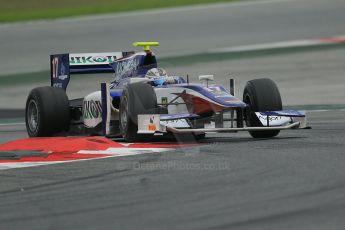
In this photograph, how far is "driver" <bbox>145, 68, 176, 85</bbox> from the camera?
1210cm

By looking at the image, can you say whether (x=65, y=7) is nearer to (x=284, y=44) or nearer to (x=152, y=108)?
(x=284, y=44)

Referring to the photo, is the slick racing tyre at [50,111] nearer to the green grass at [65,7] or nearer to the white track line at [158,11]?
the white track line at [158,11]

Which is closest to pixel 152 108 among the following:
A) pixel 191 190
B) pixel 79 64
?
pixel 79 64

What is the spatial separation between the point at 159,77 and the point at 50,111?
1543mm

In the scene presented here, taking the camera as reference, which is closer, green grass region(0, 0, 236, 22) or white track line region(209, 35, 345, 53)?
white track line region(209, 35, 345, 53)

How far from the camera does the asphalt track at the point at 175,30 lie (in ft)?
70.8

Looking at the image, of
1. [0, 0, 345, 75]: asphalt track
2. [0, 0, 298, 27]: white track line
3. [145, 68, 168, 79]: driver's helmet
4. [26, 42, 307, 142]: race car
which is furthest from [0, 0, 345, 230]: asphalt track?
[0, 0, 298, 27]: white track line

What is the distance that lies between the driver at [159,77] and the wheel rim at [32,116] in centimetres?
170

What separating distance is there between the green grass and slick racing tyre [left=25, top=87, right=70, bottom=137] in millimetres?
12952

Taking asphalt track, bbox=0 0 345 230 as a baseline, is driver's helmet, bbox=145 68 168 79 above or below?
above

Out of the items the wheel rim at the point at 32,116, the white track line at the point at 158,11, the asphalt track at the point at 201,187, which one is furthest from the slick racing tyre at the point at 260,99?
the white track line at the point at 158,11

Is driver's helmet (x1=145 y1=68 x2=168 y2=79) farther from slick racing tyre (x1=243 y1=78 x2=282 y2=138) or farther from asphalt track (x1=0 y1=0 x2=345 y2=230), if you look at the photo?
slick racing tyre (x1=243 y1=78 x2=282 y2=138)

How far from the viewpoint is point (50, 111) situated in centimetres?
1254

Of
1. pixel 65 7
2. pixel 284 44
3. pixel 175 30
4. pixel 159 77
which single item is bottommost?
pixel 159 77
